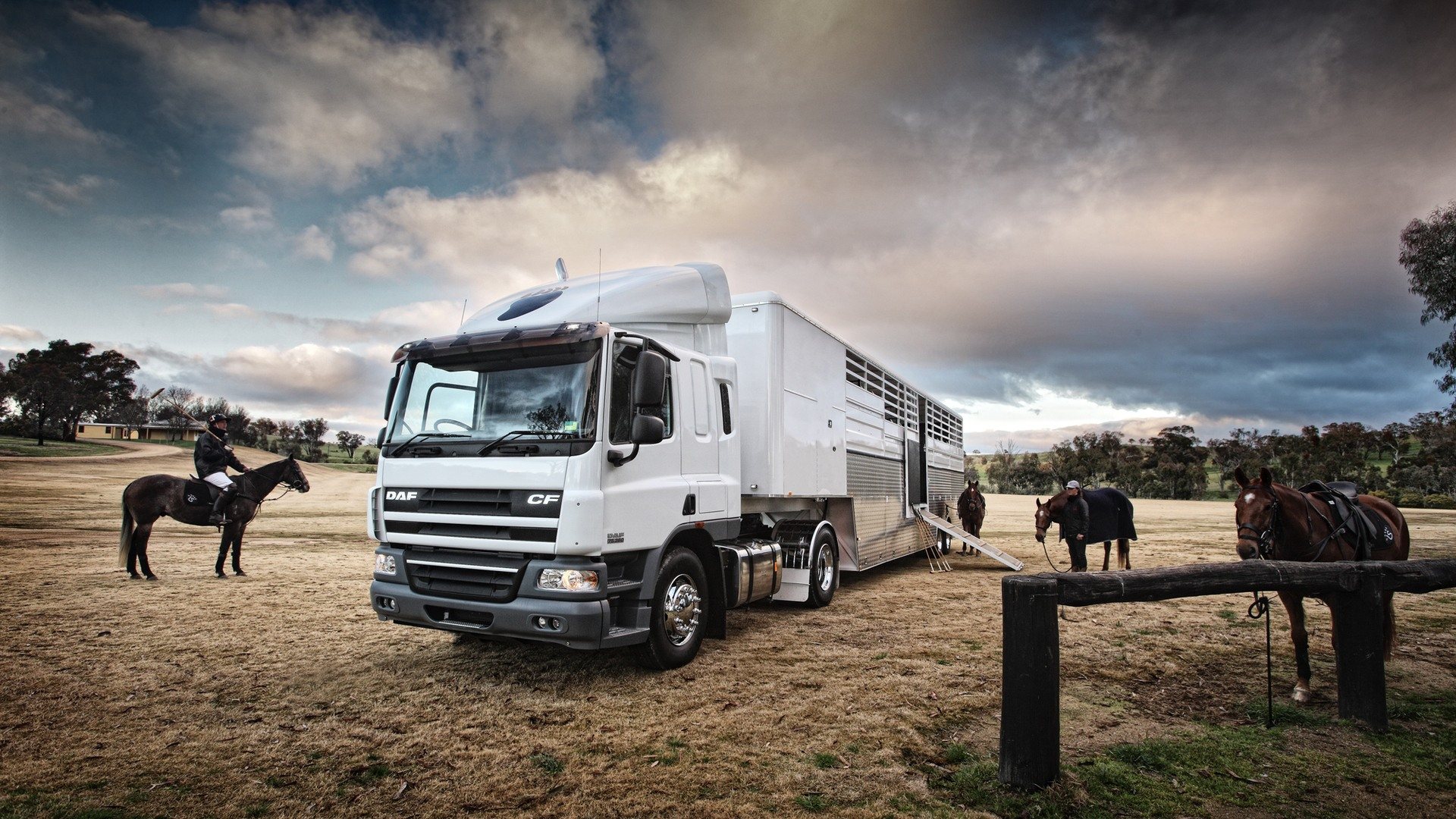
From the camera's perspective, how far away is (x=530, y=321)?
6207 mm

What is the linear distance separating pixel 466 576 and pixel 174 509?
8548 millimetres

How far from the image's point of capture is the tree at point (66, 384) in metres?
52.1

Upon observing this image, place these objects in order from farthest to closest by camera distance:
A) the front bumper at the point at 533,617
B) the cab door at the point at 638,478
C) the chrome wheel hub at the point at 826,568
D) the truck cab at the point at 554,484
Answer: the chrome wheel hub at the point at 826,568
the cab door at the point at 638,478
the truck cab at the point at 554,484
the front bumper at the point at 533,617

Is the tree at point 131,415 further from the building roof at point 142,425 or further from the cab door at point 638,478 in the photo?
the cab door at point 638,478

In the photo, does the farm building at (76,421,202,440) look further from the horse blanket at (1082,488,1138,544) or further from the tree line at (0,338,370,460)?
the horse blanket at (1082,488,1138,544)

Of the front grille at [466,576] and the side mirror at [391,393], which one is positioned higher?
the side mirror at [391,393]

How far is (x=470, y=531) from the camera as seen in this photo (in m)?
5.32

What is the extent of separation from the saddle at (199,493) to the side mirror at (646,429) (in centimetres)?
934

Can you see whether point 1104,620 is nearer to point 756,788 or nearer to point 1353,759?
point 1353,759

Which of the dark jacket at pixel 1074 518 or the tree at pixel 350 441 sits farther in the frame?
the tree at pixel 350 441

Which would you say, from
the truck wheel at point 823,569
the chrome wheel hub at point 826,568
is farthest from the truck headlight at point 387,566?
the chrome wheel hub at point 826,568

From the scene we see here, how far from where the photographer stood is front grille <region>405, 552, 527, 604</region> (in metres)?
5.15

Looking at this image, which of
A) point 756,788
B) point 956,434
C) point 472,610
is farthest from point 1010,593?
point 956,434

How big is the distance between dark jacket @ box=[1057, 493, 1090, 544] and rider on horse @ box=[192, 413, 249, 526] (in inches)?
530
